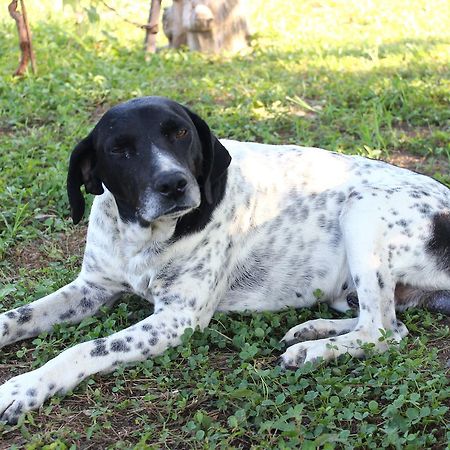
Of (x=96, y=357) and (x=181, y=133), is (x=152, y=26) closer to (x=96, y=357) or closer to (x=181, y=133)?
(x=181, y=133)

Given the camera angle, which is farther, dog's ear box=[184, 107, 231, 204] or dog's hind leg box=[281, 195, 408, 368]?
dog's ear box=[184, 107, 231, 204]

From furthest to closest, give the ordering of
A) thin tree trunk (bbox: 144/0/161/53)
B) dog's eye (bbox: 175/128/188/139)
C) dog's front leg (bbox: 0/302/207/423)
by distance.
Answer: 1. thin tree trunk (bbox: 144/0/161/53)
2. dog's eye (bbox: 175/128/188/139)
3. dog's front leg (bbox: 0/302/207/423)

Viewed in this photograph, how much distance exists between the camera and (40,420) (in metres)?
3.57

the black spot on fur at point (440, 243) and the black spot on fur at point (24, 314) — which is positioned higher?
the black spot on fur at point (440, 243)

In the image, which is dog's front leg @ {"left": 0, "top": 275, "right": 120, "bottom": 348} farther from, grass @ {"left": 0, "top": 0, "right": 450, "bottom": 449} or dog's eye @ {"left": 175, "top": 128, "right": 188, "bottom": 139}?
dog's eye @ {"left": 175, "top": 128, "right": 188, "bottom": 139}

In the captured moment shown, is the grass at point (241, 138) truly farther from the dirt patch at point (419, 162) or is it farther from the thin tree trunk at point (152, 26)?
the thin tree trunk at point (152, 26)

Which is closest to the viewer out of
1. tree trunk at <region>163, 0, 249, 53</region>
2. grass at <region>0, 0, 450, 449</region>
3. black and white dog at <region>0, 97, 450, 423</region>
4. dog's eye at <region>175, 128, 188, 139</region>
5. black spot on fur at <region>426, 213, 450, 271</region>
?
grass at <region>0, 0, 450, 449</region>

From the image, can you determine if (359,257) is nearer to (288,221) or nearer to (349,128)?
(288,221)

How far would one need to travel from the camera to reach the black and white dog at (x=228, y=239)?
3977 millimetres

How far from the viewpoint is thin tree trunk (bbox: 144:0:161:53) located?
8609 millimetres

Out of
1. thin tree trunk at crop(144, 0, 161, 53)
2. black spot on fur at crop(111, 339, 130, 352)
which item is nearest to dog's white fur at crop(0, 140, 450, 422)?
black spot on fur at crop(111, 339, 130, 352)

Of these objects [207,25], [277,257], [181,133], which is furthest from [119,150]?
[207,25]

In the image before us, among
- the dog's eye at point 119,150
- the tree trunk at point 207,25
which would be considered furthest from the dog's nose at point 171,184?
the tree trunk at point 207,25

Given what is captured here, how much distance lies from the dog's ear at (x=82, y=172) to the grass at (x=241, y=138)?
66 centimetres
